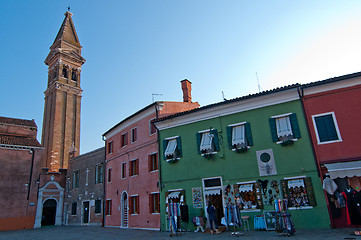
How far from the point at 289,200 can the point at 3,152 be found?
88.2ft

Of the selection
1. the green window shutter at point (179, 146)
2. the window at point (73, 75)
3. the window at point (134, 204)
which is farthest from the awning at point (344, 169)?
the window at point (73, 75)

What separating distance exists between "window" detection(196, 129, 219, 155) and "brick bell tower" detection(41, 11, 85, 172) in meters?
32.4

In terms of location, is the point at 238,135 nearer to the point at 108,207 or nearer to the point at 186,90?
the point at 186,90

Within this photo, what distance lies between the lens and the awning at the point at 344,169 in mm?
11227

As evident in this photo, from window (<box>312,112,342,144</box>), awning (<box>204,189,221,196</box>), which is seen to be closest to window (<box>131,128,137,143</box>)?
awning (<box>204,189,221,196</box>)

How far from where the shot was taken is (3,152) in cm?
2642

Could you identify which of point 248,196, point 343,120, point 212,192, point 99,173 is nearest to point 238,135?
point 248,196

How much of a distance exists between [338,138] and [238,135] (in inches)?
187

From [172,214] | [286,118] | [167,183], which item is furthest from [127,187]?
[286,118]

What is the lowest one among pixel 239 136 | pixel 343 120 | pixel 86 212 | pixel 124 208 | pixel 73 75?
pixel 86 212

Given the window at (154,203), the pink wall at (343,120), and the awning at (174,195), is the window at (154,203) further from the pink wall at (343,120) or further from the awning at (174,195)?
the pink wall at (343,120)

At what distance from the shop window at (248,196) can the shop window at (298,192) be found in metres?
1.26

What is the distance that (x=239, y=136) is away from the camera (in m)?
14.5

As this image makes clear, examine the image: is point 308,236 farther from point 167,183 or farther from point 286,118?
point 167,183
